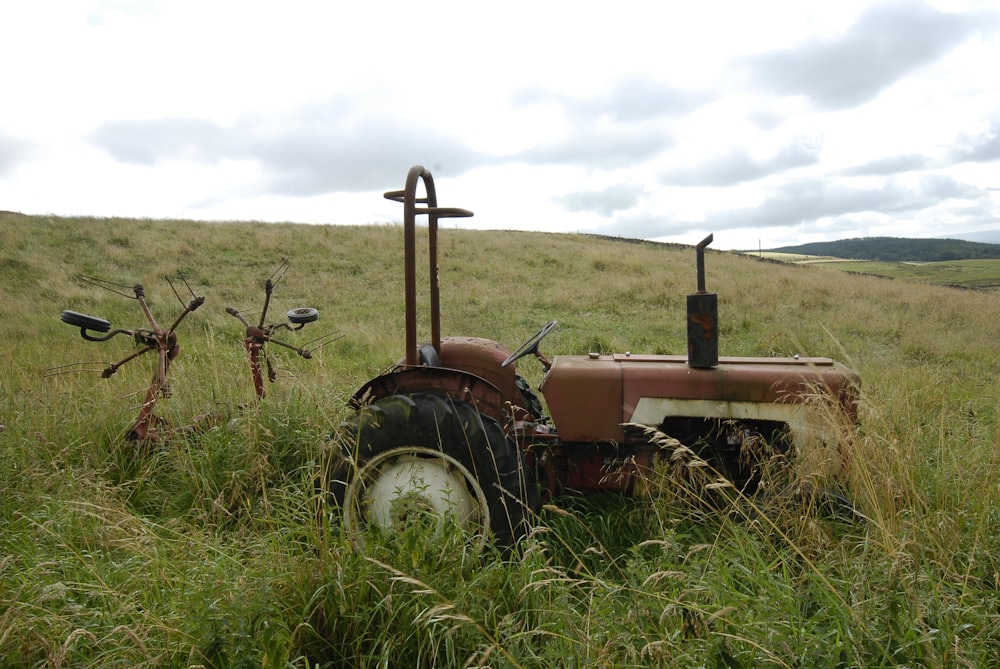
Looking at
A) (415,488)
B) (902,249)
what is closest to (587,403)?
(415,488)

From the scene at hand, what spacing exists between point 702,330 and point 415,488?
157cm


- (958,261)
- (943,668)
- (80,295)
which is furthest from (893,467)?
(958,261)

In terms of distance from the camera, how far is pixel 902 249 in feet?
217

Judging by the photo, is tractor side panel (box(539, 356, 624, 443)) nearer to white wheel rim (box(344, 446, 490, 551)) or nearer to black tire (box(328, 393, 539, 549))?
black tire (box(328, 393, 539, 549))

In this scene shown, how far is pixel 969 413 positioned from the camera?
18.0ft

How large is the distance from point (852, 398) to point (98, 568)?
3397 millimetres

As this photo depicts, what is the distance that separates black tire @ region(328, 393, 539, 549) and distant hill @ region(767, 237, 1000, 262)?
2432 inches

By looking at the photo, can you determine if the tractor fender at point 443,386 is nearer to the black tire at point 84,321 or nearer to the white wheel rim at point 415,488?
the white wheel rim at point 415,488

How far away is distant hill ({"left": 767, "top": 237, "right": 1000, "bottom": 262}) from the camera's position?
61.2m

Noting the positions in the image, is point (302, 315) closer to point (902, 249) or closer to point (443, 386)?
point (443, 386)

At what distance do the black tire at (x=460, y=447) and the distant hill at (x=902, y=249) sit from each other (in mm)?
61782

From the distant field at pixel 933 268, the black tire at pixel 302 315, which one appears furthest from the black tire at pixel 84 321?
the distant field at pixel 933 268

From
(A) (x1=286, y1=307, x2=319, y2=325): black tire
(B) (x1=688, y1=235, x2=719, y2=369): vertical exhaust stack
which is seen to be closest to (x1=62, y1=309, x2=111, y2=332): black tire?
(A) (x1=286, y1=307, x2=319, y2=325): black tire

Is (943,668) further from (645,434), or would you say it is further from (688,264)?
(688,264)
